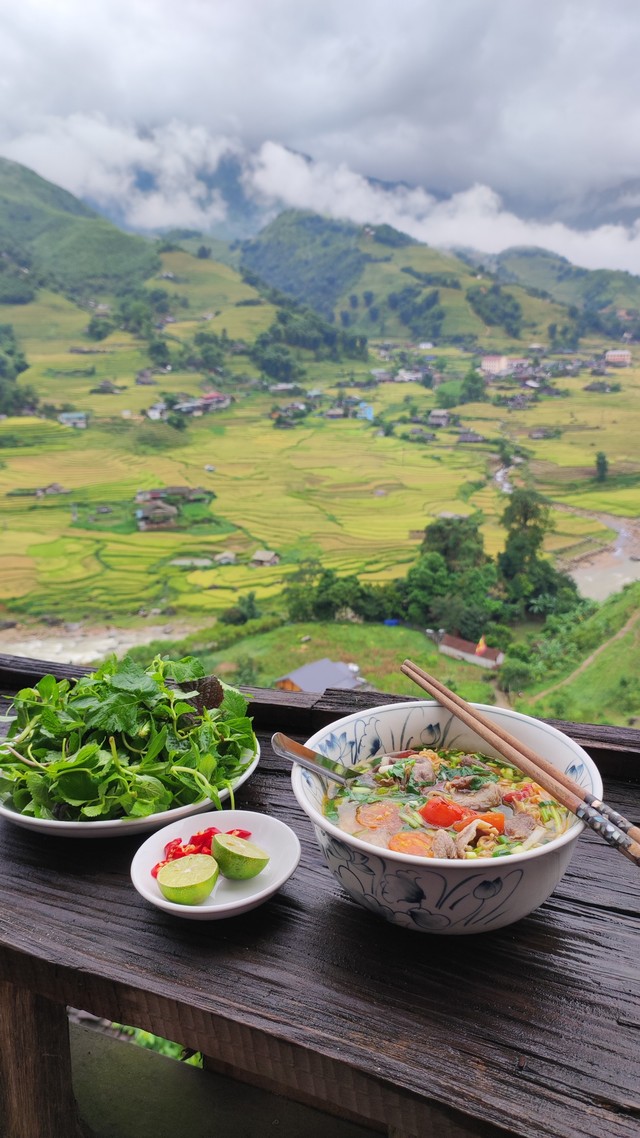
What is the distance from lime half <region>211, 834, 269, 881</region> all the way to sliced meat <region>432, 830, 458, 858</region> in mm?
241

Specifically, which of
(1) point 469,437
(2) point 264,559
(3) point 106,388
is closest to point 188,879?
(2) point 264,559

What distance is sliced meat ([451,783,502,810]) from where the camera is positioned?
0.90m

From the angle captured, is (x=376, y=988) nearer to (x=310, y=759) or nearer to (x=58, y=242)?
(x=310, y=759)

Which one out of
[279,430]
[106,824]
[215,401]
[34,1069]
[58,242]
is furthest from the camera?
[58,242]

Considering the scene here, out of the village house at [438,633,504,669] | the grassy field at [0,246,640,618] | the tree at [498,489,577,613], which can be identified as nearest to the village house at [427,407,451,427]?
the grassy field at [0,246,640,618]

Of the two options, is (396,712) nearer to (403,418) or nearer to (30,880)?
(30,880)

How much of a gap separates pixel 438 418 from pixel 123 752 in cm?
1232

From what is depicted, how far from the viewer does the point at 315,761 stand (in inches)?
36.6

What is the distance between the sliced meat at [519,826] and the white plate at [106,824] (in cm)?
44

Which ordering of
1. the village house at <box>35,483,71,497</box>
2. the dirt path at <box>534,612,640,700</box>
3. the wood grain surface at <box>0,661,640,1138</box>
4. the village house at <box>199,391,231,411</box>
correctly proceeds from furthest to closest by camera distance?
the village house at <box>199,391,231,411</box>
the village house at <box>35,483,71,497</box>
the dirt path at <box>534,612,640,700</box>
the wood grain surface at <box>0,661,640,1138</box>

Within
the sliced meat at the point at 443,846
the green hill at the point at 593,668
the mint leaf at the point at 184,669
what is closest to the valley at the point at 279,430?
the green hill at the point at 593,668

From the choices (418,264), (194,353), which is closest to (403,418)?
(418,264)

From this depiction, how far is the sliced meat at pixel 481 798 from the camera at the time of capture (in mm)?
898

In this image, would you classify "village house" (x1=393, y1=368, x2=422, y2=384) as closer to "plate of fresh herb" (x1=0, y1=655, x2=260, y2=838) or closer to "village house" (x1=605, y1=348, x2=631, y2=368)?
"village house" (x1=605, y1=348, x2=631, y2=368)
